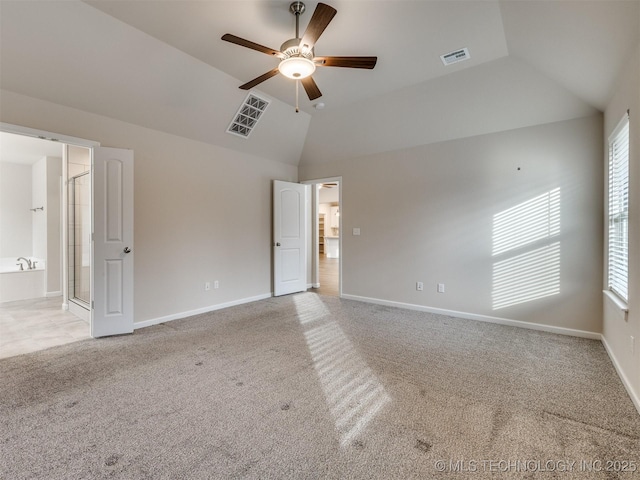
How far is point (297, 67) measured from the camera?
2.38 metres

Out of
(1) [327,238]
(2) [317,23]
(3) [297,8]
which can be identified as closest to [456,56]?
Answer: (3) [297,8]

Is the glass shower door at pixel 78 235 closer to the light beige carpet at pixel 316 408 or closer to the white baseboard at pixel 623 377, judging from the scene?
the light beige carpet at pixel 316 408

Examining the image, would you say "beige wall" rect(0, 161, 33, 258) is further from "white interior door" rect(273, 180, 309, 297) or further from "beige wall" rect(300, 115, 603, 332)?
"beige wall" rect(300, 115, 603, 332)

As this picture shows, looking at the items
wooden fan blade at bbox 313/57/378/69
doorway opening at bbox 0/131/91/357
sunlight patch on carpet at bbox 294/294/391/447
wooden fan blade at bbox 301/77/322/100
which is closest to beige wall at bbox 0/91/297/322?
doorway opening at bbox 0/131/91/357

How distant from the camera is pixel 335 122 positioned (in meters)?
4.87

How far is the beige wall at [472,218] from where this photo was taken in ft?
11.5

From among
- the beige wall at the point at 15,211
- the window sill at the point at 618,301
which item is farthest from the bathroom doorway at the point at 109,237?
the window sill at the point at 618,301

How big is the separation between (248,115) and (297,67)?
7.36 ft

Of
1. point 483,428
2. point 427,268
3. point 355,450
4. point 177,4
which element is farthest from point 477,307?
point 177,4

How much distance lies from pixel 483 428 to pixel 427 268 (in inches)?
114

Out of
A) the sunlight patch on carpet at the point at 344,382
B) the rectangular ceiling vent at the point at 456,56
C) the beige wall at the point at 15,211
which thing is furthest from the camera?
the beige wall at the point at 15,211

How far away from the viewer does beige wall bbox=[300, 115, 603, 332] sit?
3516mm

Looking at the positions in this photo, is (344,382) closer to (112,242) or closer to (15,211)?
(112,242)

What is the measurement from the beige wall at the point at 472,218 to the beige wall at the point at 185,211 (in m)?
1.57
